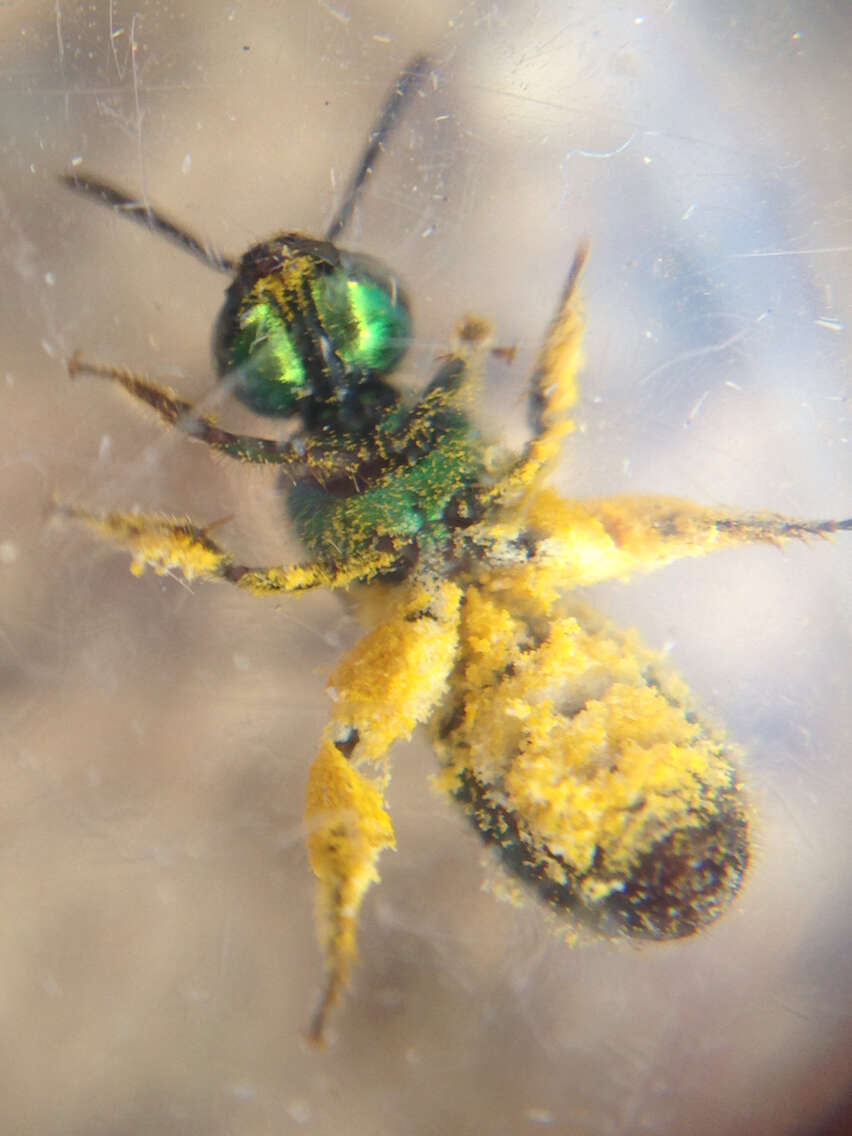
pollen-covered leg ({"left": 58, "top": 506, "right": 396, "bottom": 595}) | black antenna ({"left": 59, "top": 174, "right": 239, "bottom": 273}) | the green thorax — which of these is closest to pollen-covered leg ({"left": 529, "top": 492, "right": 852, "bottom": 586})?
the green thorax

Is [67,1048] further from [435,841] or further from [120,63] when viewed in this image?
[120,63]

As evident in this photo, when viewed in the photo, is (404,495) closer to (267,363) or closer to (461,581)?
(461,581)

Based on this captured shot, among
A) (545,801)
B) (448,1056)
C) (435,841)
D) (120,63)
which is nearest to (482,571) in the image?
(545,801)

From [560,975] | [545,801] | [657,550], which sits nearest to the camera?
[545,801]

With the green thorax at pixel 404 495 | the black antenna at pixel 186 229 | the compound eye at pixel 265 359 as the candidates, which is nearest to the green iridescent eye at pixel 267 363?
the compound eye at pixel 265 359

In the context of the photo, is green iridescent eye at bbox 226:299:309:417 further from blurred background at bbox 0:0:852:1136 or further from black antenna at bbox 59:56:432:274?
black antenna at bbox 59:56:432:274

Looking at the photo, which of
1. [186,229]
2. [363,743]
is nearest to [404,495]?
[363,743]

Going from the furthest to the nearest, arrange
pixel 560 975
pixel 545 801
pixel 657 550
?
pixel 560 975, pixel 657 550, pixel 545 801
